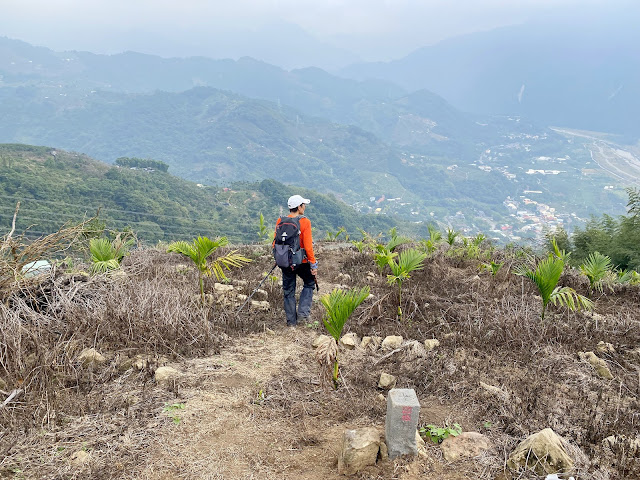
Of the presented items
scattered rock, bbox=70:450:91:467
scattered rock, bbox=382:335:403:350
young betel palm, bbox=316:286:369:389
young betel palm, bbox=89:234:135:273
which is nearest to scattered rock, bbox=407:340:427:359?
scattered rock, bbox=382:335:403:350

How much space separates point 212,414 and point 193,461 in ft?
1.76

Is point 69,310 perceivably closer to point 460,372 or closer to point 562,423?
point 460,372

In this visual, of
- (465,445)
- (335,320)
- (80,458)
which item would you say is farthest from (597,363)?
(80,458)

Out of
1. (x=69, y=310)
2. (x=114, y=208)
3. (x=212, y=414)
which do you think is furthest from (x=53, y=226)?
(x=212, y=414)

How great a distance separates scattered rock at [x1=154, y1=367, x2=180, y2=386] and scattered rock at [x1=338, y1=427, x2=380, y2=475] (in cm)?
182

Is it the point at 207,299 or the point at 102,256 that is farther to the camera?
the point at 102,256

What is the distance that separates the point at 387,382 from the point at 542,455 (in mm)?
1405

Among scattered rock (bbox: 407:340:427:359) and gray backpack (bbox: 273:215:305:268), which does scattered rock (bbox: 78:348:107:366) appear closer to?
gray backpack (bbox: 273:215:305:268)

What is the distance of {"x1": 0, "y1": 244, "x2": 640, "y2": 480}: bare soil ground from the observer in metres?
2.70

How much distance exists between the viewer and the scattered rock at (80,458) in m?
2.64

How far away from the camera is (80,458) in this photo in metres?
2.68

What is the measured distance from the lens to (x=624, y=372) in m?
3.99

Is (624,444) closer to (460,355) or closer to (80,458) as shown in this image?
(460,355)

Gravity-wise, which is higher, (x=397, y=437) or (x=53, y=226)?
(x=397, y=437)
